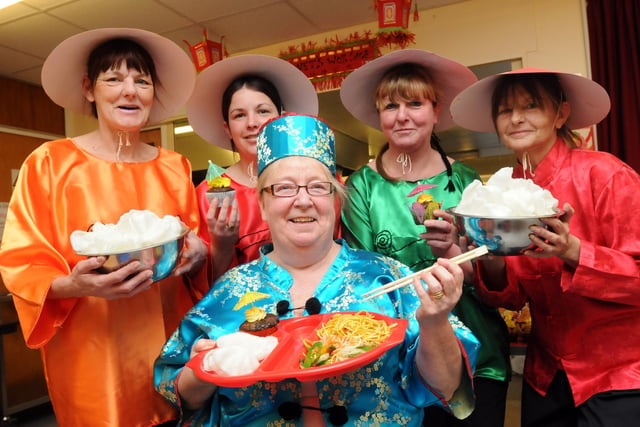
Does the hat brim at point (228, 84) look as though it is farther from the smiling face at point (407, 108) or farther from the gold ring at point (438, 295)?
the gold ring at point (438, 295)

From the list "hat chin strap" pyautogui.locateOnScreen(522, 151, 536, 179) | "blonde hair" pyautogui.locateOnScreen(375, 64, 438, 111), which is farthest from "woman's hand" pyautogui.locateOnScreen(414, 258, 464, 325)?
"blonde hair" pyautogui.locateOnScreen(375, 64, 438, 111)

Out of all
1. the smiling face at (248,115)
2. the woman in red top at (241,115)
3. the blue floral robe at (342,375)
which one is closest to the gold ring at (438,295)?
the blue floral robe at (342,375)

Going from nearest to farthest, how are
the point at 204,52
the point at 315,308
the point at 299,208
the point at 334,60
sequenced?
the point at 315,308, the point at 299,208, the point at 204,52, the point at 334,60

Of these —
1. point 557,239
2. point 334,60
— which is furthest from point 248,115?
point 334,60

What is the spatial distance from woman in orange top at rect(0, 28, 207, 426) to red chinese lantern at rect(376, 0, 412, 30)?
9.51 ft

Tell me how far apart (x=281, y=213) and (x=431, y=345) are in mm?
707

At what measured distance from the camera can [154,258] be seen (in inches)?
61.2

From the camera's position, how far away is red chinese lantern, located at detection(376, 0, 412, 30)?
4.48 m

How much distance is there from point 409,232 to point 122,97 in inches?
53.8

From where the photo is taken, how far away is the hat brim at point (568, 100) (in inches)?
75.4

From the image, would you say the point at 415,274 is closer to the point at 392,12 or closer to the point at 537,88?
the point at 537,88

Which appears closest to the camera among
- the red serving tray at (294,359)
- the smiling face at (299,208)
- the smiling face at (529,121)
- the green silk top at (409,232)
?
the red serving tray at (294,359)

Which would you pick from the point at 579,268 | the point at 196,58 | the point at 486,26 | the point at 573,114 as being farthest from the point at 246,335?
the point at 486,26

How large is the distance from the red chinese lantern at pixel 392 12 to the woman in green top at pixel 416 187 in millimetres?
2396
